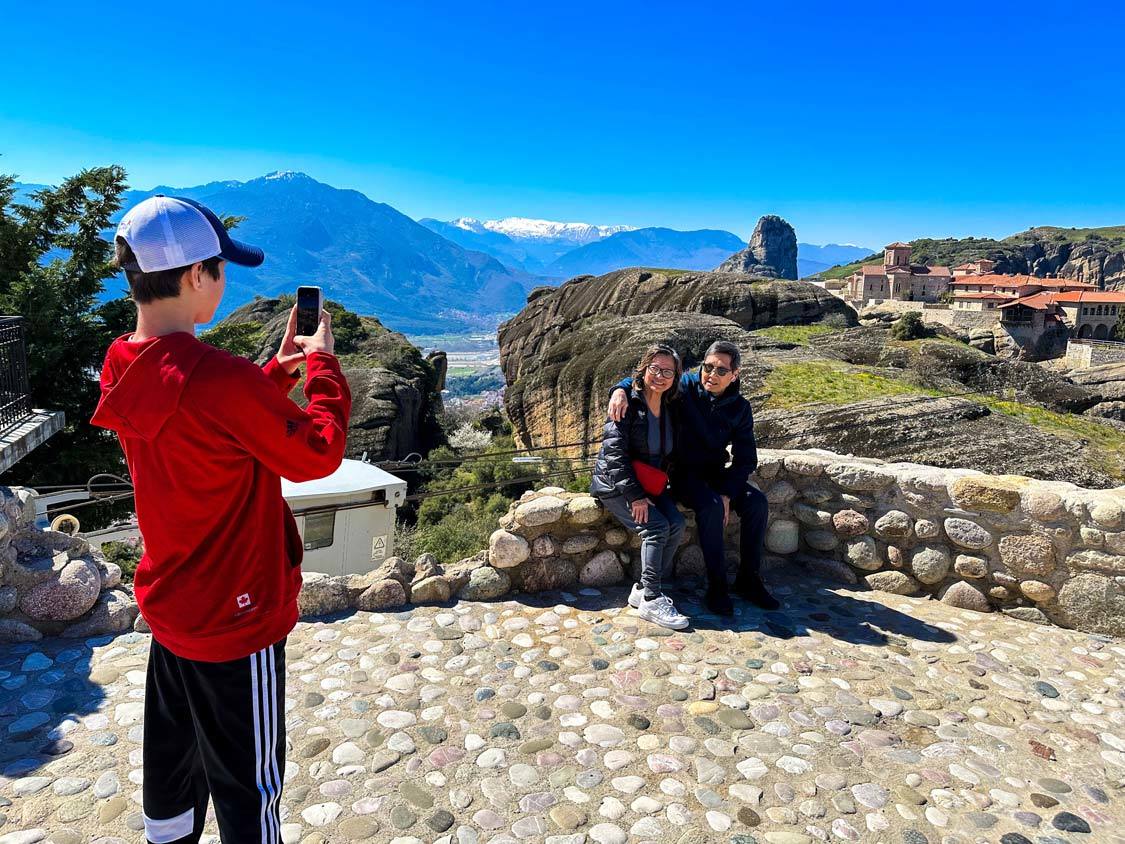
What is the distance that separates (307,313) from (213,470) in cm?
73

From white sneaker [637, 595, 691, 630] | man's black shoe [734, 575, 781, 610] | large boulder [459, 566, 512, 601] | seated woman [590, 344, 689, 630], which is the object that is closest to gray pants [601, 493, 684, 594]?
seated woman [590, 344, 689, 630]

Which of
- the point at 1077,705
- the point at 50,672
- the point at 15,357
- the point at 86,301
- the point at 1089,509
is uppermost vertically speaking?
the point at 86,301

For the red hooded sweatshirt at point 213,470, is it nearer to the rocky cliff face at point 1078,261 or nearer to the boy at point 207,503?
the boy at point 207,503

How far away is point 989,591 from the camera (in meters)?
5.39

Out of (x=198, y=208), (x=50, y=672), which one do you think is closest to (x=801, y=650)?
(x=198, y=208)

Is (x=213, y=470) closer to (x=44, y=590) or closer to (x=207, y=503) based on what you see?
(x=207, y=503)

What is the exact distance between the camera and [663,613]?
4965 millimetres

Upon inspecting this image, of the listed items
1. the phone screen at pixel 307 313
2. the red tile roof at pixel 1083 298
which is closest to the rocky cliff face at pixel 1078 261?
the red tile roof at pixel 1083 298

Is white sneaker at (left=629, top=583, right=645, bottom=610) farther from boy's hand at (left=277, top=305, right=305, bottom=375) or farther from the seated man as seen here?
boy's hand at (left=277, top=305, right=305, bottom=375)

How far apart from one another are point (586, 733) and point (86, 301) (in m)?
19.0

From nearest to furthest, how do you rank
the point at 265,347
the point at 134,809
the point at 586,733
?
the point at 134,809
the point at 586,733
the point at 265,347

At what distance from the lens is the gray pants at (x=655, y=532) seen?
515 cm

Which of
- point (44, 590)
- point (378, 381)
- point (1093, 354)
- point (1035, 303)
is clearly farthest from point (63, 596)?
point (1035, 303)

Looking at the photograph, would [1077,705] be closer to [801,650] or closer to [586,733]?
[801,650]
